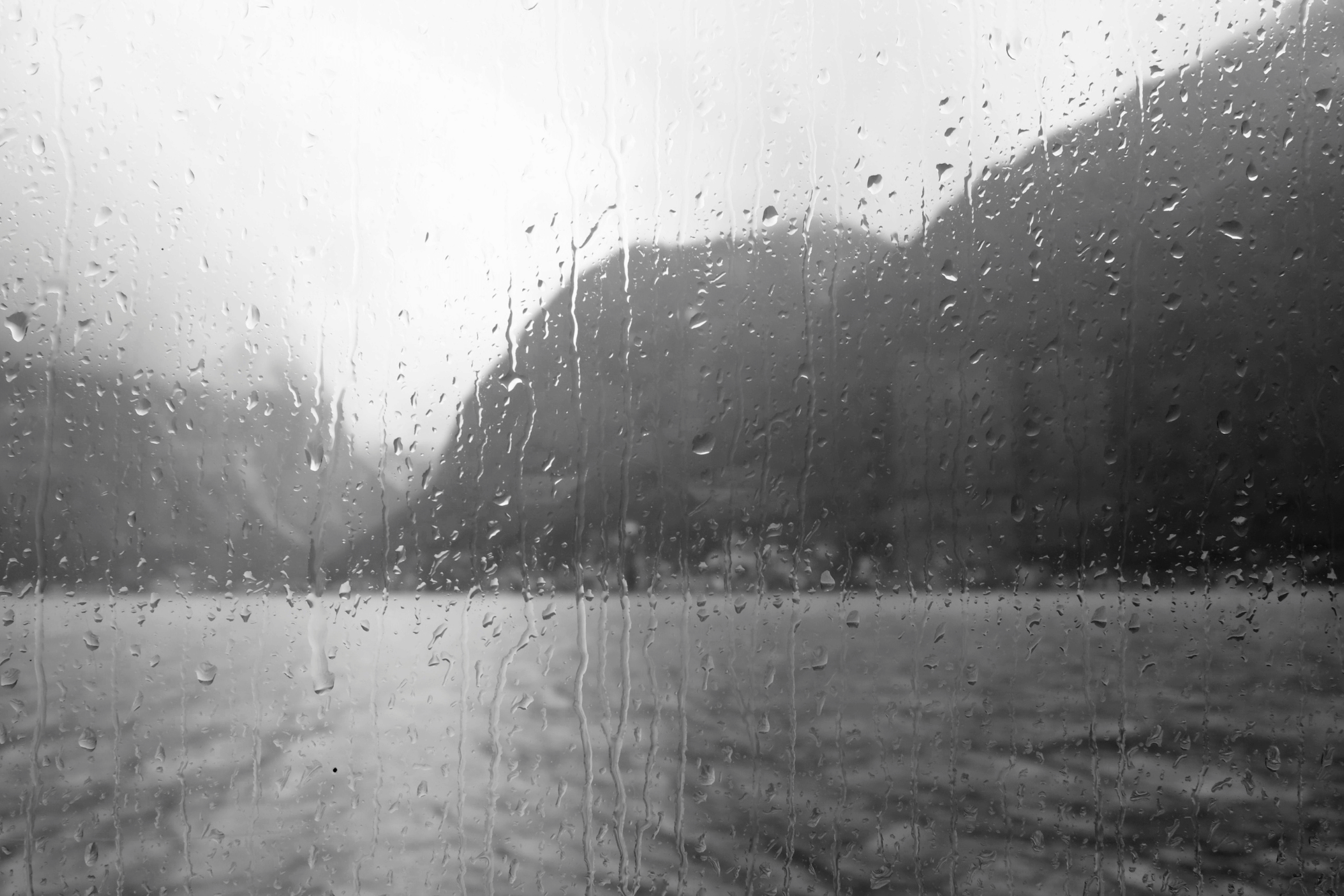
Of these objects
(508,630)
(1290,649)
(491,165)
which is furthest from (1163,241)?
(508,630)

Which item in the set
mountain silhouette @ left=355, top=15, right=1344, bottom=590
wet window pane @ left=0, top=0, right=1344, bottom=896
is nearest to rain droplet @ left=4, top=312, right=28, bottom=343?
wet window pane @ left=0, top=0, right=1344, bottom=896

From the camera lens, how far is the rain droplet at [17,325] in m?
1.01

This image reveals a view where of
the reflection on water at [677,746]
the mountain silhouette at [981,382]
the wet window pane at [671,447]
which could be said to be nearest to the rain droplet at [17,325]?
the wet window pane at [671,447]

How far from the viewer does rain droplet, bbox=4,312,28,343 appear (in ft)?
3.32

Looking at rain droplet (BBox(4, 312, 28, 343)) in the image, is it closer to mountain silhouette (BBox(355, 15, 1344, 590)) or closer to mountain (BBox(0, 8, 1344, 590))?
mountain (BBox(0, 8, 1344, 590))

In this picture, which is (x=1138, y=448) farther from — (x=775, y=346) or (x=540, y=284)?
(x=540, y=284)

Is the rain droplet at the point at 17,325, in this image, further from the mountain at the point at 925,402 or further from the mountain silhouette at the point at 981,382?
the mountain silhouette at the point at 981,382

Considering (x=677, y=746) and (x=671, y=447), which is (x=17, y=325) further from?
(x=677, y=746)

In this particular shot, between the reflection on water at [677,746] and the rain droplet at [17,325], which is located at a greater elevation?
the rain droplet at [17,325]

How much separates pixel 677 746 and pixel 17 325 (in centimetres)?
98

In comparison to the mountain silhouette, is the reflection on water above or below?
below

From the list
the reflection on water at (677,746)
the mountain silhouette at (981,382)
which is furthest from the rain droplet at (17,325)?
the mountain silhouette at (981,382)

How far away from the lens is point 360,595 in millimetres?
1029

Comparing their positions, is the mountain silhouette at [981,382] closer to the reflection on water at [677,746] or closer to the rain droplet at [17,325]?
the reflection on water at [677,746]
